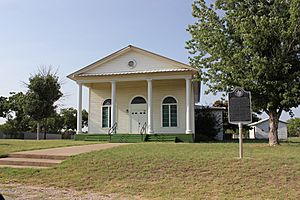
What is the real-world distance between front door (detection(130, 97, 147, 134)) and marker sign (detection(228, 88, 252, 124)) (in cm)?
1365

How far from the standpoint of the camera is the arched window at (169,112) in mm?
22719

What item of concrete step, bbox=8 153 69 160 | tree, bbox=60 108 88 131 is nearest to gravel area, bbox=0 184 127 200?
concrete step, bbox=8 153 69 160

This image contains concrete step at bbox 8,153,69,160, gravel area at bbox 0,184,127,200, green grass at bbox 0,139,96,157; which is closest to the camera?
gravel area at bbox 0,184,127,200

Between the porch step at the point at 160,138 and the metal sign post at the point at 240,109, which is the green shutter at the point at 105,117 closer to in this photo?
the porch step at the point at 160,138

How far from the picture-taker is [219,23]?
1568cm

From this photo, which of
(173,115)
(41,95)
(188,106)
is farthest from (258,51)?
(41,95)

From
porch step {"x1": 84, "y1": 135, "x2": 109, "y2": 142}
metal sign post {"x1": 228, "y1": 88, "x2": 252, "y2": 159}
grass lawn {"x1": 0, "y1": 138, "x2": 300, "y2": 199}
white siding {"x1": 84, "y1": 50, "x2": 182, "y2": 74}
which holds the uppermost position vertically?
white siding {"x1": 84, "y1": 50, "x2": 182, "y2": 74}

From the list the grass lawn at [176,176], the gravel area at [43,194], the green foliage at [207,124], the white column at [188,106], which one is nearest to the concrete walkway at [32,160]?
the grass lawn at [176,176]

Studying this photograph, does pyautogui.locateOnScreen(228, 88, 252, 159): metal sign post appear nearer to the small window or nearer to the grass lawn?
the grass lawn

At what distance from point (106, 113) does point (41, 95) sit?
22.0 ft

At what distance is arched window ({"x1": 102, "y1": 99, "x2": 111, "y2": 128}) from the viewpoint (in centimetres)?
2373

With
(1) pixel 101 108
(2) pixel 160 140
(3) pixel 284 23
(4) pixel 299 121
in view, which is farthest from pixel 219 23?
(4) pixel 299 121

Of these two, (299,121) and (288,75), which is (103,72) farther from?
(299,121)

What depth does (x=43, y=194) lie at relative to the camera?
756 cm
